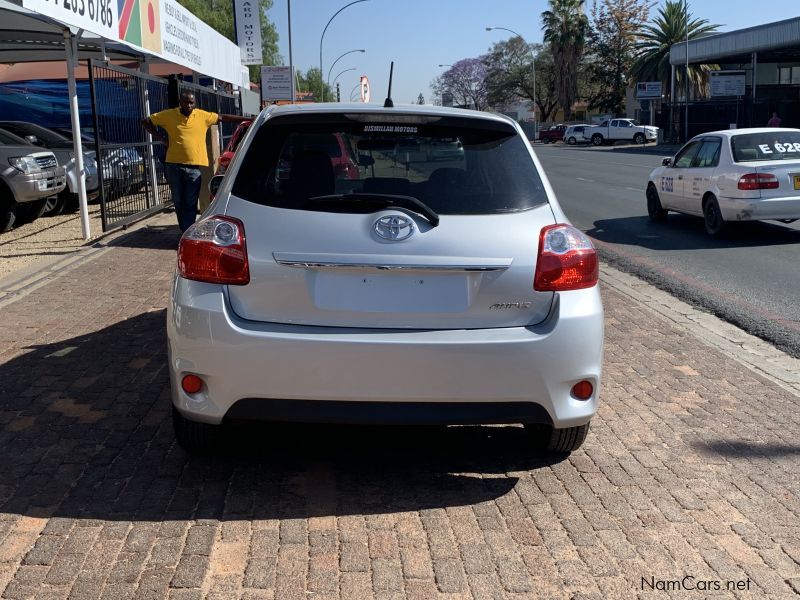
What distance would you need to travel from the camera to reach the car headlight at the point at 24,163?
12773 millimetres

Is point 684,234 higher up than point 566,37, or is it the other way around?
point 566,37

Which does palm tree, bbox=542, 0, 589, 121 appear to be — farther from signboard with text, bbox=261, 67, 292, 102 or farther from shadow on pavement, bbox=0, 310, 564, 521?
shadow on pavement, bbox=0, 310, 564, 521

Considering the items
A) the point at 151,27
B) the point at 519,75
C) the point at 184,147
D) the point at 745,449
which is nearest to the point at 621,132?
the point at 519,75

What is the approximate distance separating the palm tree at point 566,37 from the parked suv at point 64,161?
74.7m

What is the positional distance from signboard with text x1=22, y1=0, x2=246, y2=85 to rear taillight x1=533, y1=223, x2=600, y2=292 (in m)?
7.26

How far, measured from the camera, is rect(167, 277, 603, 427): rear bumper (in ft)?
12.2

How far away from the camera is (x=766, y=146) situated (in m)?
12.8

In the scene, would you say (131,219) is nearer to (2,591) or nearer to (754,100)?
(2,591)

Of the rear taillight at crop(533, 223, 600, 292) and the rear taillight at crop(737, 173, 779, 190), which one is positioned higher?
the rear taillight at crop(533, 223, 600, 292)

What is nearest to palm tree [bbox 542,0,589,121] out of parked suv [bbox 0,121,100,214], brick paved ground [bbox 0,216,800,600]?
parked suv [bbox 0,121,100,214]

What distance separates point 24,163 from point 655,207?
965cm

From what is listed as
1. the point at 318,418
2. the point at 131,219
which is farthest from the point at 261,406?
the point at 131,219

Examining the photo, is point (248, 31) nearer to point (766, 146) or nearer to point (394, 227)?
point (766, 146)

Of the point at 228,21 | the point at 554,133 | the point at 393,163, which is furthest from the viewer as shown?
the point at 554,133
